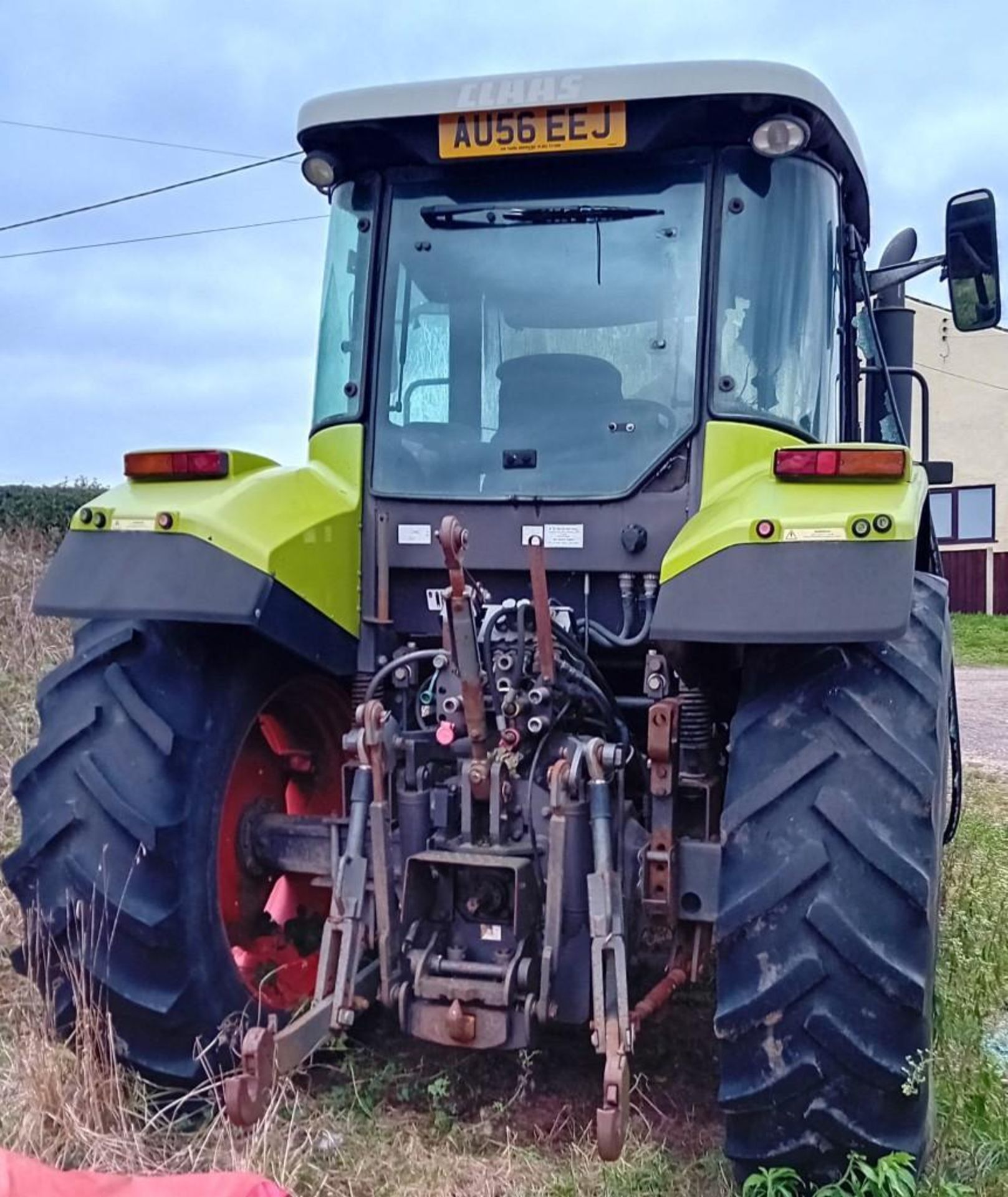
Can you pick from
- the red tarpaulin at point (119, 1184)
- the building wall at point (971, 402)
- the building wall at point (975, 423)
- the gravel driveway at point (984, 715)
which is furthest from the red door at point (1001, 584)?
the red tarpaulin at point (119, 1184)

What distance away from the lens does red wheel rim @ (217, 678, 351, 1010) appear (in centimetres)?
344

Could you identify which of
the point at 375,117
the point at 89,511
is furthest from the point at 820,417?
the point at 89,511

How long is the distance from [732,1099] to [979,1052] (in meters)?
0.87

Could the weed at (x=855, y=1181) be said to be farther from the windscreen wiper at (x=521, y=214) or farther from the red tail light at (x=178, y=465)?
the windscreen wiper at (x=521, y=214)

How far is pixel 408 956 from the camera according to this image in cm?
308

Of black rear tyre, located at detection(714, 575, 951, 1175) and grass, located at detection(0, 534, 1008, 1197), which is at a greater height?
black rear tyre, located at detection(714, 575, 951, 1175)

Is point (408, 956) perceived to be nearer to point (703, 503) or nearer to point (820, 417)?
point (703, 503)

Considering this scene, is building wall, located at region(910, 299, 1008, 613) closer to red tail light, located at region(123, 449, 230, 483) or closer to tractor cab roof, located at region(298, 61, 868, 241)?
tractor cab roof, located at region(298, 61, 868, 241)

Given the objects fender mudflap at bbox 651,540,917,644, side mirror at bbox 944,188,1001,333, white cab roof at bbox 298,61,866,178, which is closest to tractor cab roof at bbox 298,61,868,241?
white cab roof at bbox 298,61,866,178

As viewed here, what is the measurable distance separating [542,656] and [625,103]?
1382mm

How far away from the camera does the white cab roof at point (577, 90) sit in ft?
10.5

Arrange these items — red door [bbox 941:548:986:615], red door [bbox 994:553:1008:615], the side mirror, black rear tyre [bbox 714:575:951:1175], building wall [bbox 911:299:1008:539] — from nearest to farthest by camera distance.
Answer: black rear tyre [bbox 714:575:951:1175]
the side mirror
building wall [bbox 911:299:1008:539]
red door [bbox 994:553:1008:615]
red door [bbox 941:548:986:615]

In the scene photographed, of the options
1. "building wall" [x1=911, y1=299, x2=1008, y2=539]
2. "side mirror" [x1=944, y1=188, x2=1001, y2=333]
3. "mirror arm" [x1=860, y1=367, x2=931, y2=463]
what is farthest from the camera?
"building wall" [x1=911, y1=299, x2=1008, y2=539]

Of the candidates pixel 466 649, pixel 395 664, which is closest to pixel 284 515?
pixel 395 664
